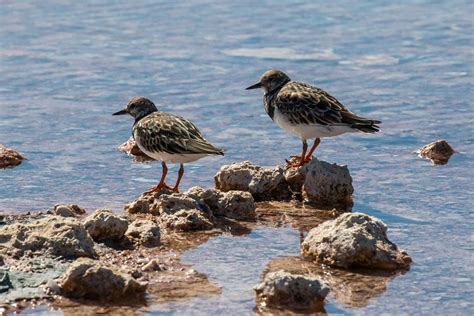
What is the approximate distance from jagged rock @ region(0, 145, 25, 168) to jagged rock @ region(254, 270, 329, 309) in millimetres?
5148

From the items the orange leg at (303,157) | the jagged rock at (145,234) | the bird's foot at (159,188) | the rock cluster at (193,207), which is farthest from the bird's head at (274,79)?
the jagged rock at (145,234)

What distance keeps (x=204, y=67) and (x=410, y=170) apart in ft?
19.5

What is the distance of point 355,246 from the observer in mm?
9805

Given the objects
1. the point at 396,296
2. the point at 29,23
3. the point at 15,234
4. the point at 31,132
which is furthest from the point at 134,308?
the point at 29,23

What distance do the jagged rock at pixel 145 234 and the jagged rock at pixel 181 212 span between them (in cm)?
39

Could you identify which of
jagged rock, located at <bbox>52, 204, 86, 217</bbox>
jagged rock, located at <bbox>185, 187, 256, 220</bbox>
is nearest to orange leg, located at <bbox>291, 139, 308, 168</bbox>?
jagged rock, located at <bbox>185, 187, 256, 220</bbox>

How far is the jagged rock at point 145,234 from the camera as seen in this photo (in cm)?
1034

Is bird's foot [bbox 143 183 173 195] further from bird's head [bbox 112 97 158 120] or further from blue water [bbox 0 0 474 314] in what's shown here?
bird's head [bbox 112 97 158 120]

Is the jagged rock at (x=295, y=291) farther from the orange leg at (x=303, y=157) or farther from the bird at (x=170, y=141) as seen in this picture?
the orange leg at (x=303, y=157)

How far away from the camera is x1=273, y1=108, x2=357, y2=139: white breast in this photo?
42.5ft

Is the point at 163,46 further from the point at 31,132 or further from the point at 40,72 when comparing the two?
the point at 31,132

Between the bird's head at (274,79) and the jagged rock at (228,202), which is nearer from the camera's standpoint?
the jagged rock at (228,202)

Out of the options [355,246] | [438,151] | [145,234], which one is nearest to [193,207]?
[145,234]

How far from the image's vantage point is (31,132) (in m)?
14.8
